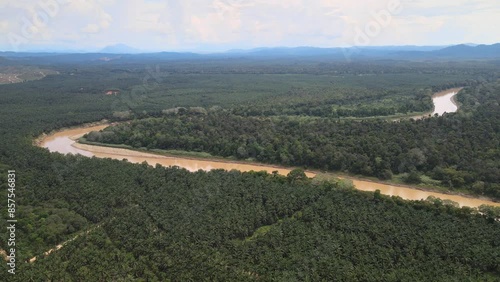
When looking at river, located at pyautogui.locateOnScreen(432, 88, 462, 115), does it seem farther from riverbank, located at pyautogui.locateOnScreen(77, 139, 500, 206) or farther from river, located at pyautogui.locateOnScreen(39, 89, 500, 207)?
river, located at pyautogui.locateOnScreen(39, 89, 500, 207)

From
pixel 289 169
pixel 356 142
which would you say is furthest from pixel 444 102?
pixel 289 169

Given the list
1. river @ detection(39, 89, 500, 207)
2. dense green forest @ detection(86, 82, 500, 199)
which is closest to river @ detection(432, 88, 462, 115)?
dense green forest @ detection(86, 82, 500, 199)

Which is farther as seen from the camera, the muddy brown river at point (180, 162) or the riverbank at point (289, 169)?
the riverbank at point (289, 169)

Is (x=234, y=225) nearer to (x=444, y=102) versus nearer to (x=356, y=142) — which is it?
(x=356, y=142)

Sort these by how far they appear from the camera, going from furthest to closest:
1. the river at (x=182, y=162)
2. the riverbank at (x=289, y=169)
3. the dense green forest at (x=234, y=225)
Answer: the riverbank at (x=289, y=169), the river at (x=182, y=162), the dense green forest at (x=234, y=225)

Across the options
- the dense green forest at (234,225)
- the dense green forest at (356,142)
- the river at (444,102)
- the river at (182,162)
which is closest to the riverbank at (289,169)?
the river at (182,162)

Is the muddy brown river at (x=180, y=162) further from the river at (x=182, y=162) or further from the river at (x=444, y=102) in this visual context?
the river at (x=444, y=102)

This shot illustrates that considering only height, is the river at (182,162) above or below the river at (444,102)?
below

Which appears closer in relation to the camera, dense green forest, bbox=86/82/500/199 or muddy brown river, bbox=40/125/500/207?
muddy brown river, bbox=40/125/500/207

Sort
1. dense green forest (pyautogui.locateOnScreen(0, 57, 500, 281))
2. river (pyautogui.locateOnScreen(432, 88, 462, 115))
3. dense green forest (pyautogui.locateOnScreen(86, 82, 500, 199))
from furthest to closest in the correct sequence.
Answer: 1. river (pyautogui.locateOnScreen(432, 88, 462, 115))
2. dense green forest (pyautogui.locateOnScreen(86, 82, 500, 199))
3. dense green forest (pyautogui.locateOnScreen(0, 57, 500, 281))
